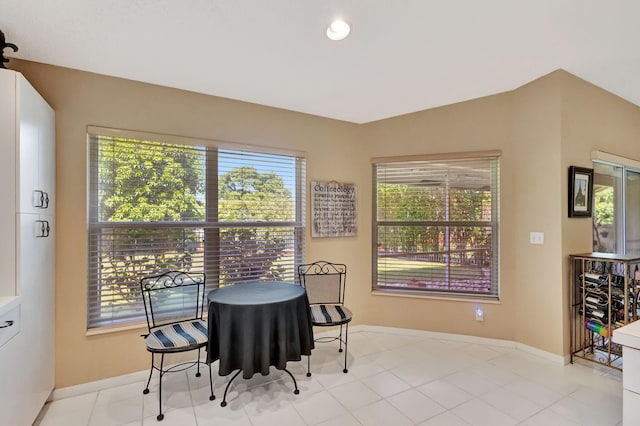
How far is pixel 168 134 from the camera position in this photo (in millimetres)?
2703

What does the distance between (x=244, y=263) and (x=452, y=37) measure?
2.57m

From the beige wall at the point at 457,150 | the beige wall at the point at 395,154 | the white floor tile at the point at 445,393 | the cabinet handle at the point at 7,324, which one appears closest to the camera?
the cabinet handle at the point at 7,324

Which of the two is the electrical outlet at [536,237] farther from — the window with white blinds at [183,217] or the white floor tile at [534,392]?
the window with white blinds at [183,217]

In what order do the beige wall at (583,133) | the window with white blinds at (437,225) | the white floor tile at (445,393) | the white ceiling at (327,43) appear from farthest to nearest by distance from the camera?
the window with white blinds at (437,225)
the beige wall at (583,133)
the white floor tile at (445,393)
the white ceiling at (327,43)

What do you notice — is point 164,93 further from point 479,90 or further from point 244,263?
point 479,90

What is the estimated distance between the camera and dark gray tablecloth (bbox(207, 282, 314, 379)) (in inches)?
85.0

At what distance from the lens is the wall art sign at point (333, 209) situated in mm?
3438

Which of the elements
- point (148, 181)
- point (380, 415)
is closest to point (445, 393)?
point (380, 415)

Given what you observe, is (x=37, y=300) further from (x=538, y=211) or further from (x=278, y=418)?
(x=538, y=211)

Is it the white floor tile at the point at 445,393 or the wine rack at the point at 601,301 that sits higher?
the wine rack at the point at 601,301

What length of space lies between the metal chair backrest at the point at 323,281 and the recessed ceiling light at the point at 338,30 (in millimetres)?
2167

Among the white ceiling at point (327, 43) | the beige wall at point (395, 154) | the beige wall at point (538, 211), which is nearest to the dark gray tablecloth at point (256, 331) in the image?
the beige wall at point (395, 154)

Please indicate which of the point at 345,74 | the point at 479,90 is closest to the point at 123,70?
the point at 345,74

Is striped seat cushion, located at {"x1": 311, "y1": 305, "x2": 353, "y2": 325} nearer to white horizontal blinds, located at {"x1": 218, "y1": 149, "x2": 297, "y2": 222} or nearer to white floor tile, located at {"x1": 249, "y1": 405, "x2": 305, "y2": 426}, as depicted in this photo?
white floor tile, located at {"x1": 249, "y1": 405, "x2": 305, "y2": 426}
